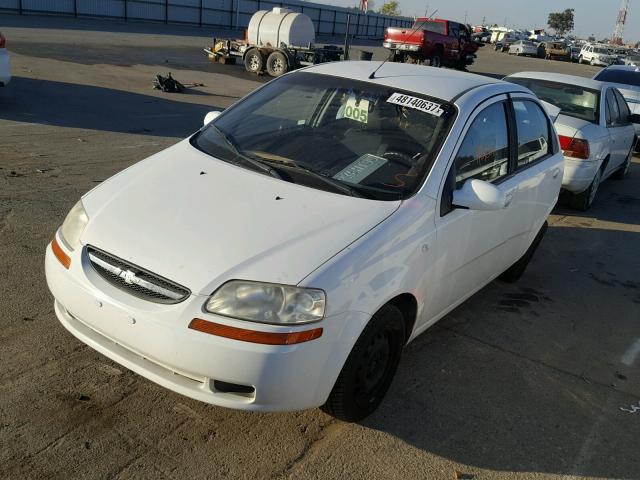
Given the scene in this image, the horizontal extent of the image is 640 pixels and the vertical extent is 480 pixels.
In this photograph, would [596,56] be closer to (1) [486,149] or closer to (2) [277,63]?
(2) [277,63]

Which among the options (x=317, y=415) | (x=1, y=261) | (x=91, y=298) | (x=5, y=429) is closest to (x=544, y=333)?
(x=317, y=415)

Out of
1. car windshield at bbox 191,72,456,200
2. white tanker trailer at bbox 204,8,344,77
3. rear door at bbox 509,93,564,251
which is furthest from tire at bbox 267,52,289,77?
car windshield at bbox 191,72,456,200

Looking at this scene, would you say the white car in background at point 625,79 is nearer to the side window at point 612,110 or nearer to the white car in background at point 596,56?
the side window at point 612,110

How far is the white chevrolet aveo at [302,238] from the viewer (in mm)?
2619

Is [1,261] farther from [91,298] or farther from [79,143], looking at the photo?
[79,143]

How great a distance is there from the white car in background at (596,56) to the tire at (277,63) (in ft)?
123

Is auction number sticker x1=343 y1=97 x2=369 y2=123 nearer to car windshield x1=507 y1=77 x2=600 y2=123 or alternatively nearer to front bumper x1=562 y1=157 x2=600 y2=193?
front bumper x1=562 y1=157 x2=600 y2=193

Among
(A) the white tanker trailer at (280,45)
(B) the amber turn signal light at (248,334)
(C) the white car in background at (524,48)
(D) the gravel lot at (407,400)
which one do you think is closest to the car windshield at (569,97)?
(D) the gravel lot at (407,400)

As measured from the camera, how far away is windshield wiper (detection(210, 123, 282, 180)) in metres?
3.48

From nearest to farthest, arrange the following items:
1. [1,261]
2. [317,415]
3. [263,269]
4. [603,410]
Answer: [263,269] → [317,415] → [603,410] → [1,261]

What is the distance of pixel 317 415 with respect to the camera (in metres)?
3.21

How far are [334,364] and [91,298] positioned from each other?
3.78 feet

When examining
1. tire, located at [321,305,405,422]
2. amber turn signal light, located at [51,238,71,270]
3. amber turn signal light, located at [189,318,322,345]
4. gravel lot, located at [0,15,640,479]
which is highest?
amber turn signal light, located at [51,238,71,270]

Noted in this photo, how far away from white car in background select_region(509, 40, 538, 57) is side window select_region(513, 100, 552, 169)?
50.5 m
